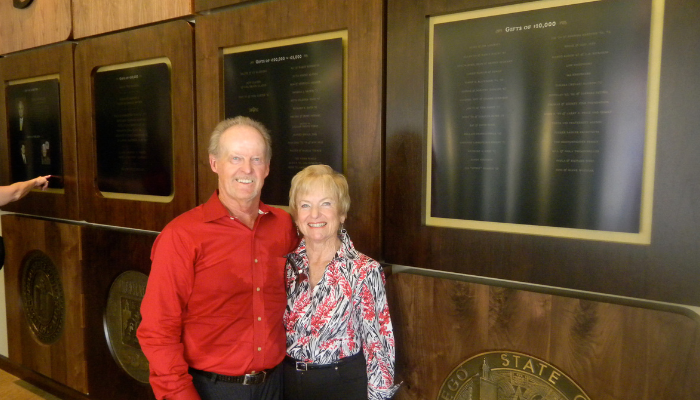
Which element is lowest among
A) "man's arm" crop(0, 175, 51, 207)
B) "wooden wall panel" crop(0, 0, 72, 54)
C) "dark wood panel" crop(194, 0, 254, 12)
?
"man's arm" crop(0, 175, 51, 207)

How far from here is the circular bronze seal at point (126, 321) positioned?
7.52 ft

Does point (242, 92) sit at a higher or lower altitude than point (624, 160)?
higher

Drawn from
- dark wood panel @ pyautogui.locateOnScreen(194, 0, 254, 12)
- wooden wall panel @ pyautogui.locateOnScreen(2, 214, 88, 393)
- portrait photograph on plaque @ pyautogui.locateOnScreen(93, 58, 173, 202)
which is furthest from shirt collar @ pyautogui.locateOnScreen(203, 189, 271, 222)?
wooden wall panel @ pyautogui.locateOnScreen(2, 214, 88, 393)

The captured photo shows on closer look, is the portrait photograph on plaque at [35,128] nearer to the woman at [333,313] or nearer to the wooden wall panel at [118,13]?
the wooden wall panel at [118,13]

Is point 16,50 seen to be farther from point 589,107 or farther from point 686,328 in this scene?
point 686,328

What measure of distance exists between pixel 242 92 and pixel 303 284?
90 centimetres

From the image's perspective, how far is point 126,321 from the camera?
2361 millimetres

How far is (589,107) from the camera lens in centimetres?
124

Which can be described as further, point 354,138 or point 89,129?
point 89,129

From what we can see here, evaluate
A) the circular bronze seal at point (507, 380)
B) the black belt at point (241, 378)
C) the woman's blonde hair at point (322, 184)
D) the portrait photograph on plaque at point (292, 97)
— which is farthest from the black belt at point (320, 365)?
the portrait photograph on plaque at point (292, 97)

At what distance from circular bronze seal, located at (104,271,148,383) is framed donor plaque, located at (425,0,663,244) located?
1.60m

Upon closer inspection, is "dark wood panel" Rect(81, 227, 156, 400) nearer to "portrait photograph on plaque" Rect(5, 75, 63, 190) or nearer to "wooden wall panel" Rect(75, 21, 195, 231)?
"wooden wall panel" Rect(75, 21, 195, 231)

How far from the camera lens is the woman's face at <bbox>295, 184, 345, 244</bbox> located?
1380 millimetres

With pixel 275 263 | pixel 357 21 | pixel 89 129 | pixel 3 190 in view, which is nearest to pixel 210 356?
pixel 275 263
